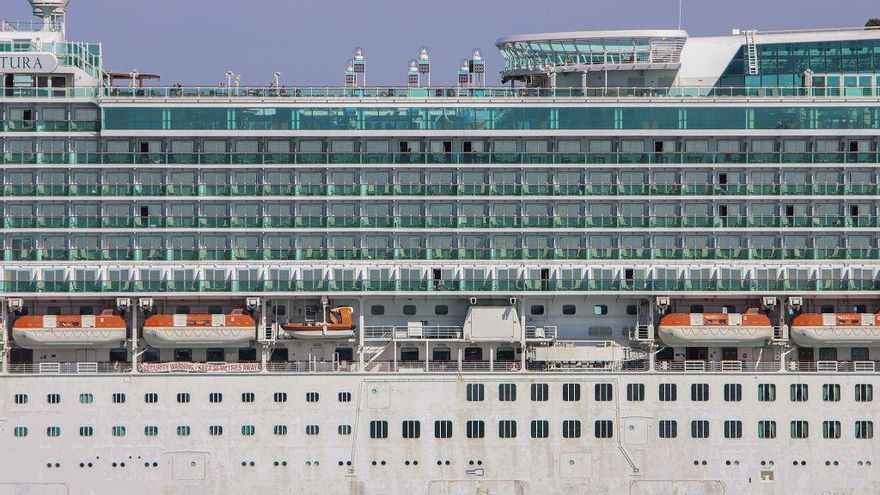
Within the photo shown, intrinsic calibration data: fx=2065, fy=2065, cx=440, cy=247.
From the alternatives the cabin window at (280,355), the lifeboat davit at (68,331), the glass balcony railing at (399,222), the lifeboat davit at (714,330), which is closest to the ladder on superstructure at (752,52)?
the glass balcony railing at (399,222)

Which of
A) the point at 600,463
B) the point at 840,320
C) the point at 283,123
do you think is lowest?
the point at 600,463

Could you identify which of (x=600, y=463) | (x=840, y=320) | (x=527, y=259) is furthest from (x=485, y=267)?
(x=840, y=320)

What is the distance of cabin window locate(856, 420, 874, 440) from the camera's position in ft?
270

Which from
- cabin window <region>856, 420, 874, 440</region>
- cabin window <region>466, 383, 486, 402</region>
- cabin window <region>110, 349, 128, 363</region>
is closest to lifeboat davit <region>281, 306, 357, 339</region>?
cabin window <region>466, 383, 486, 402</region>

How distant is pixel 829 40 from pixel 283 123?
23149 millimetres

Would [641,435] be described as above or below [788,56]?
below

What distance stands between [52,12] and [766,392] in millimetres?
33595

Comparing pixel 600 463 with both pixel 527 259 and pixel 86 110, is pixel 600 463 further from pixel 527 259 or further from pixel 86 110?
pixel 86 110

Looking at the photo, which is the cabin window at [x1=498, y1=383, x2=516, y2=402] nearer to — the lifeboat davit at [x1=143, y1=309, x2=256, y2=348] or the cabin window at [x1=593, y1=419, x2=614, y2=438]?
the cabin window at [x1=593, y1=419, x2=614, y2=438]

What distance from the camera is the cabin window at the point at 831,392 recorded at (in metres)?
82.4

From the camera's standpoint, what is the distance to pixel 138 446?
3209 inches

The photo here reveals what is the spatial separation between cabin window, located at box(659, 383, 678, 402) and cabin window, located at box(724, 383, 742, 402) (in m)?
1.99

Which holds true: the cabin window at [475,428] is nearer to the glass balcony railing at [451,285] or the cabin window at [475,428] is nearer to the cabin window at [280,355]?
the glass balcony railing at [451,285]

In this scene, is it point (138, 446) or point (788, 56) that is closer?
point (138, 446)
